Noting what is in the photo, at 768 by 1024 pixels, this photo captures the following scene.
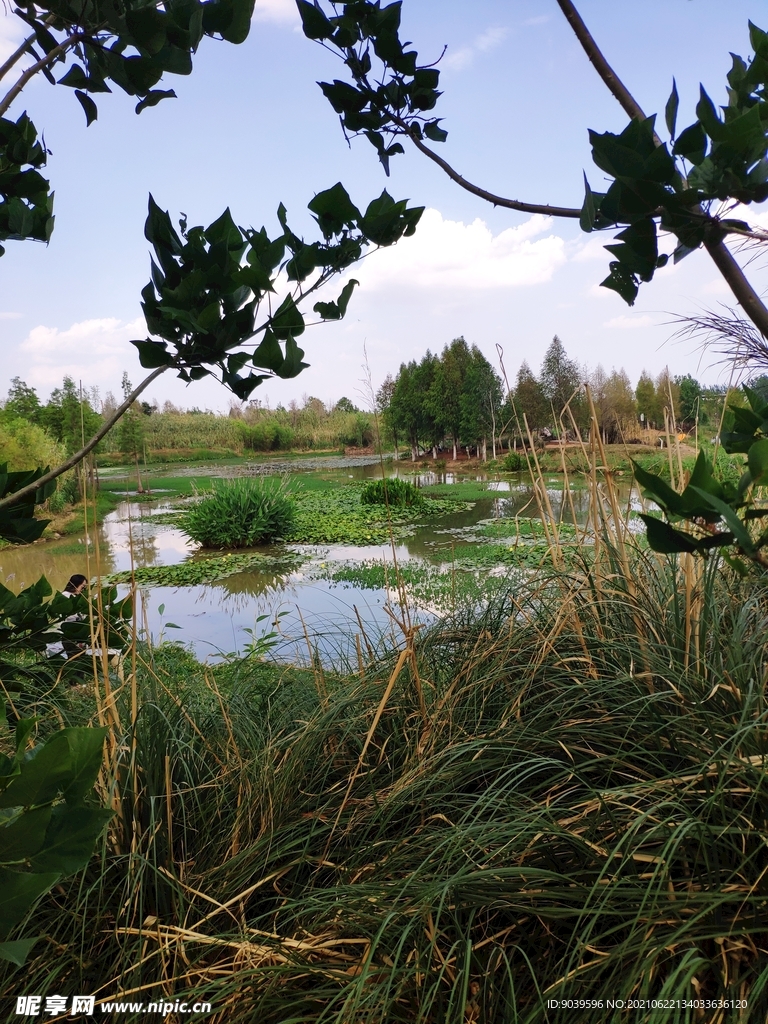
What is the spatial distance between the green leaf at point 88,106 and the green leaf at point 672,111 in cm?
105

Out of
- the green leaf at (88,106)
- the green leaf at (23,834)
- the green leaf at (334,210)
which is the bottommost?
the green leaf at (23,834)

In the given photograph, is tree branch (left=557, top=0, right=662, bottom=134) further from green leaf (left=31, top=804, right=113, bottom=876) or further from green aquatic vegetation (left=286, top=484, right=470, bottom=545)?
green aquatic vegetation (left=286, top=484, right=470, bottom=545)

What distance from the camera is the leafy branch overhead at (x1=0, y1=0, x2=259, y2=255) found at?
90 cm

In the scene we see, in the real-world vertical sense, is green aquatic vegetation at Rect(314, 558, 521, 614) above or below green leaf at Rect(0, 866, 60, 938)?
below

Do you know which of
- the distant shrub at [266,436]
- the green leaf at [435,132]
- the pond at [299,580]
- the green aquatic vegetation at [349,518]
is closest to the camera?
the green leaf at [435,132]

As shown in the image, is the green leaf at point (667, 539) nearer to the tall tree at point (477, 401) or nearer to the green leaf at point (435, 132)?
the green leaf at point (435, 132)

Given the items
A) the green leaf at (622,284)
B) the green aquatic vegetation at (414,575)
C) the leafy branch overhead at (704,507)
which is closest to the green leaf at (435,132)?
the green leaf at (622,284)

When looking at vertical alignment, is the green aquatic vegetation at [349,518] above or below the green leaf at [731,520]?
below

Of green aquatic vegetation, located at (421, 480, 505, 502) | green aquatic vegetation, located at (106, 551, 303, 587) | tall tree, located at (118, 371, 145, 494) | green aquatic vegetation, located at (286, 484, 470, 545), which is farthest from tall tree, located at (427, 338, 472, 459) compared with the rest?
green aquatic vegetation, located at (106, 551, 303, 587)

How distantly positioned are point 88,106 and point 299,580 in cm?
561

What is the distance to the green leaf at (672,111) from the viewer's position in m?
0.56

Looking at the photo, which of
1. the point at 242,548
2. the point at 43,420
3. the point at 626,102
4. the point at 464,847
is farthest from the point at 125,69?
the point at 43,420

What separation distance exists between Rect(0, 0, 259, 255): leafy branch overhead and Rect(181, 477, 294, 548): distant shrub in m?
7.74

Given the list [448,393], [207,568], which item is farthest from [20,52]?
[448,393]
